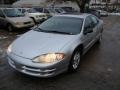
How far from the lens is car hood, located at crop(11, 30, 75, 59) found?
4.29m

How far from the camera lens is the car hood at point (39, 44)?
4.29 metres

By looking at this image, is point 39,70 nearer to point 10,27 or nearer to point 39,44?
point 39,44

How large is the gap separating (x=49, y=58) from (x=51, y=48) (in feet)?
1.04

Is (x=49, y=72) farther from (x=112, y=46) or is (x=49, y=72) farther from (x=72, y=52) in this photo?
(x=112, y=46)

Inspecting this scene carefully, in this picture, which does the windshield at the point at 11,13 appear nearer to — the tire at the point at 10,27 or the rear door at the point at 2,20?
the rear door at the point at 2,20

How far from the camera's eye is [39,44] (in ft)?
15.1

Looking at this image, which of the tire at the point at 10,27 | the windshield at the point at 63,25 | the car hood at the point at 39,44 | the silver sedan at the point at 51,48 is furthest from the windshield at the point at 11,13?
the car hood at the point at 39,44

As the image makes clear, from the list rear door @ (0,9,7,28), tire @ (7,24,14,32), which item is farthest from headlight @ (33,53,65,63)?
rear door @ (0,9,7,28)

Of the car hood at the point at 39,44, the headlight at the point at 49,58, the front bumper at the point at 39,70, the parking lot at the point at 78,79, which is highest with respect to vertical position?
the car hood at the point at 39,44

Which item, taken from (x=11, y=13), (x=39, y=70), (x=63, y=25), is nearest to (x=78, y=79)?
(x=39, y=70)

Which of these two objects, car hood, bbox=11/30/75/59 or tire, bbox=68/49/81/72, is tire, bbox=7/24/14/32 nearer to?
car hood, bbox=11/30/75/59

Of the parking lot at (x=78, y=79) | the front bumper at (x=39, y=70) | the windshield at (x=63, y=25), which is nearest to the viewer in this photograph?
the front bumper at (x=39, y=70)

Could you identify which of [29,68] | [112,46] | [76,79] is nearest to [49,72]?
[29,68]

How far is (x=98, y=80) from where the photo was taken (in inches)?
180
